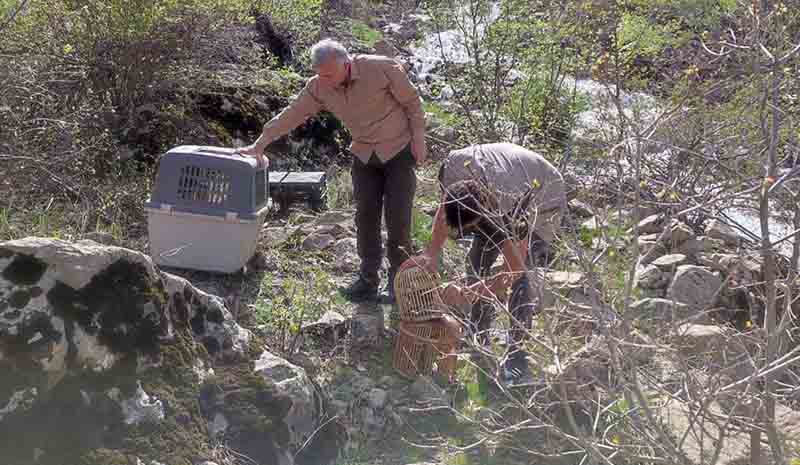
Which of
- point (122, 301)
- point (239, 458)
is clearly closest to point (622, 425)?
point (239, 458)

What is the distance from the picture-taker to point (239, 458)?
125 inches

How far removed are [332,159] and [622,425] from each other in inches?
189

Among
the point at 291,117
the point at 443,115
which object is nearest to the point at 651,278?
the point at 291,117

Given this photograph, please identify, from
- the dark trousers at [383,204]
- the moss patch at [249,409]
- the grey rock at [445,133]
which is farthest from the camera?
the grey rock at [445,133]

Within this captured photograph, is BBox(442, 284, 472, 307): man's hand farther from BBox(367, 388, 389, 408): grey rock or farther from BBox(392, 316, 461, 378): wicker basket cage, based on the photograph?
BBox(367, 388, 389, 408): grey rock

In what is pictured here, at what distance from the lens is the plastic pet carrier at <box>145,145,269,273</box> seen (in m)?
4.83

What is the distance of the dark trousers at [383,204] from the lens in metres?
4.96

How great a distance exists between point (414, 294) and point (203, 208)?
1.29 meters

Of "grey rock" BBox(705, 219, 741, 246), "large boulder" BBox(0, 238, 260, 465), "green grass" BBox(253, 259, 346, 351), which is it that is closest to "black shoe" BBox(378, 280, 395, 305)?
"green grass" BBox(253, 259, 346, 351)

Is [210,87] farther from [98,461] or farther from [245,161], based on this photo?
[98,461]

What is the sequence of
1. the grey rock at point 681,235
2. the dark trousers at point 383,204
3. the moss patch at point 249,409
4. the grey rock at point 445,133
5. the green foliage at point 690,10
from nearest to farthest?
the moss patch at point 249,409 → the dark trousers at point 383,204 → the grey rock at point 681,235 → the green foliage at point 690,10 → the grey rock at point 445,133

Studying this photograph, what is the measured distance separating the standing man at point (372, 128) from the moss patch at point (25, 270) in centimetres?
→ 199

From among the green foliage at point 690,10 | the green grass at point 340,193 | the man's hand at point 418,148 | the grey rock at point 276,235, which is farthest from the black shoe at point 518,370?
the green foliage at point 690,10

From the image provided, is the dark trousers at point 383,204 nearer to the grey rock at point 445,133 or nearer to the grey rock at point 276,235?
the grey rock at point 276,235
